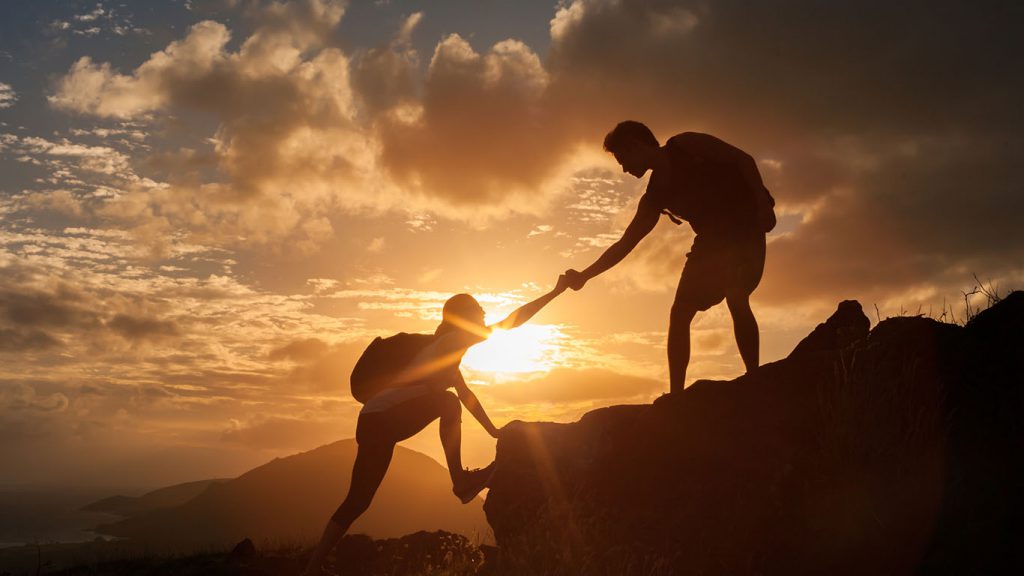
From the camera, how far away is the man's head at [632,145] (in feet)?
21.9

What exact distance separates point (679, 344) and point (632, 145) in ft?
6.26

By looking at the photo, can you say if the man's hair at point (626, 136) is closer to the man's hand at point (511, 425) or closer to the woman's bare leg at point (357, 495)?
the man's hand at point (511, 425)

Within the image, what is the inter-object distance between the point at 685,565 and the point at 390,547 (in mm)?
4215

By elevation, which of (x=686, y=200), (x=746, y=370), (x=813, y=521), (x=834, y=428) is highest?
(x=686, y=200)

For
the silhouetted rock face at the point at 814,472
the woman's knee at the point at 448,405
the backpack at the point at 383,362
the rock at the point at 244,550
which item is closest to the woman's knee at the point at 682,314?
the silhouetted rock face at the point at 814,472

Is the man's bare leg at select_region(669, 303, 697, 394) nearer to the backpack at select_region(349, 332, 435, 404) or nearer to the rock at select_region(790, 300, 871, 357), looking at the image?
the rock at select_region(790, 300, 871, 357)

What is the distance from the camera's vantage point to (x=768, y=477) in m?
5.44

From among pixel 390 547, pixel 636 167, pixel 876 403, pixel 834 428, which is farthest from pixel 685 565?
pixel 390 547

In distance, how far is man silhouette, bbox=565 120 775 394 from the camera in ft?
21.3

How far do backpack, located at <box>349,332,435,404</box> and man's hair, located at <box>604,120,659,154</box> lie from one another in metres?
2.42

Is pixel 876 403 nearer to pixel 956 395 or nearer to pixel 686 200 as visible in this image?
pixel 956 395

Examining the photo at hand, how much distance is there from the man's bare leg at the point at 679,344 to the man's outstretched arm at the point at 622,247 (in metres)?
0.78

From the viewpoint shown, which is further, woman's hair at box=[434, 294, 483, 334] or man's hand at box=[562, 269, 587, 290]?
man's hand at box=[562, 269, 587, 290]

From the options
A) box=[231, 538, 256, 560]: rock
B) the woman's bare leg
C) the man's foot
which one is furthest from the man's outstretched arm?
box=[231, 538, 256, 560]: rock
